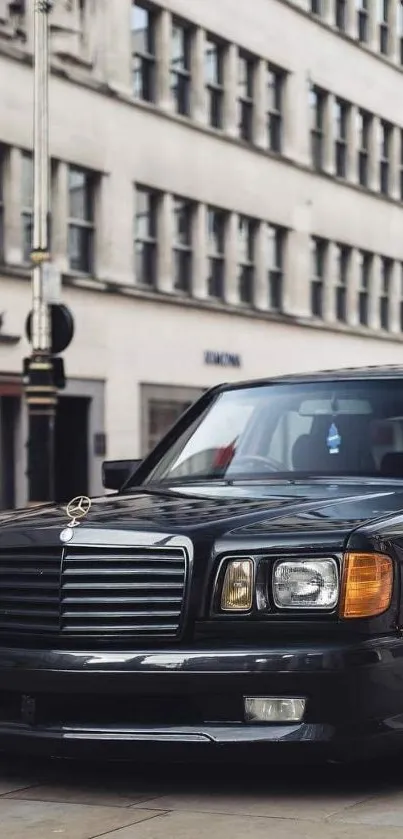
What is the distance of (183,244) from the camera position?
34.7 meters

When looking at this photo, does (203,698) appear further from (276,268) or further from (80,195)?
(276,268)

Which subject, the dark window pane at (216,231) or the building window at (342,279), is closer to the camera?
the dark window pane at (216,231)

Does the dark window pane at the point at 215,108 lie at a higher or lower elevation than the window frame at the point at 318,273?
higher

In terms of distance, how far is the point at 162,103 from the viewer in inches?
1331

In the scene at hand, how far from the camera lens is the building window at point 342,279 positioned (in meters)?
42.3

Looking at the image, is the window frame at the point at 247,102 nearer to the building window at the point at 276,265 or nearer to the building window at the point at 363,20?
the building window at the point at 276,265

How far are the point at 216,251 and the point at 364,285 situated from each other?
28.3 ft

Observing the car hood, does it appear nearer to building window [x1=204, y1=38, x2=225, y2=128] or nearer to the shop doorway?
the shop doorway

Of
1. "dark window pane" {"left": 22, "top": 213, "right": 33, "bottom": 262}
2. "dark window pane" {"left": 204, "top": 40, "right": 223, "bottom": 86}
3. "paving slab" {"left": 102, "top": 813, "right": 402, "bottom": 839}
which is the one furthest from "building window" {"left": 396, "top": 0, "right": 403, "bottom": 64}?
"paving slab" {"left": 102, "top": 813, "right": 402, "bottom": 839}

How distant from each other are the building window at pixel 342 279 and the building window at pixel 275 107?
4.10 meters

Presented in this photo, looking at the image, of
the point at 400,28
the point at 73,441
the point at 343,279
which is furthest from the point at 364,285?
the point at 73,441

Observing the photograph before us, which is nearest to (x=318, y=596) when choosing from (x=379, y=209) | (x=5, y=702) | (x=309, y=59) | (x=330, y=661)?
(x=330, y=661)

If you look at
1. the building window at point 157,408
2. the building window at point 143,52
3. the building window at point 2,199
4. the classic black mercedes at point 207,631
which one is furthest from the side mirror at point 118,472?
the building window at point 143,52

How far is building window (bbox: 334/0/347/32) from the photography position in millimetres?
42219
